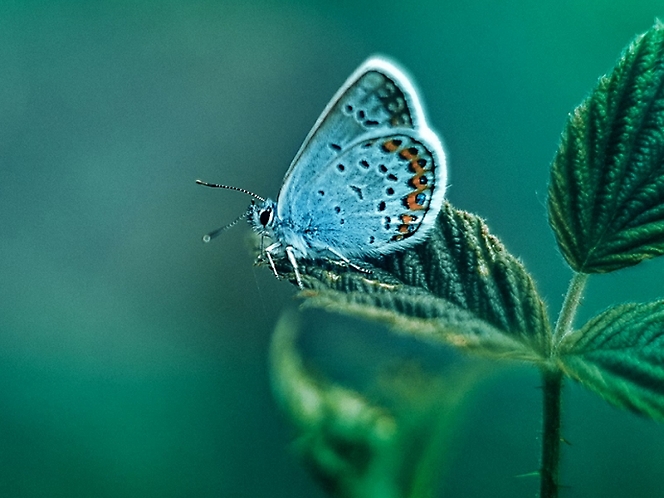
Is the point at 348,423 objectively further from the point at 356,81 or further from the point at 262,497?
the point at 262,497

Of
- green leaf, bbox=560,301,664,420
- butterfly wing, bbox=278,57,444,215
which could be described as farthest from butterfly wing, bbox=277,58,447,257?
green leaf, bbox=560,301,664,420

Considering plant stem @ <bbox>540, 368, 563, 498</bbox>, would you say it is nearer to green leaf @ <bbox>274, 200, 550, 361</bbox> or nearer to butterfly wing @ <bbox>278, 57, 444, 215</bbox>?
green leaf @ <bbox>274, 200, 550, 361</bbox>

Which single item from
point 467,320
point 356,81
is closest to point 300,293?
point 467,320

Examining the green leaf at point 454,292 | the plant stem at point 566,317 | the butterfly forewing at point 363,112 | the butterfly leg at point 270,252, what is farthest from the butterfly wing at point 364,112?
the plant stem at point 566,317

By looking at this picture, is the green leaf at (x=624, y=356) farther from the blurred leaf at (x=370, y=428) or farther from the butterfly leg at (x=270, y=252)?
the butterfly leg at (x=270, y=252)

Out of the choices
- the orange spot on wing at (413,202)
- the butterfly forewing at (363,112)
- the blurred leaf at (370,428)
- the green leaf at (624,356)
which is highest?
the butterfly forewing at (363,112)

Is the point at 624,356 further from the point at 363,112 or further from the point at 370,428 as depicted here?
the point at 363,112

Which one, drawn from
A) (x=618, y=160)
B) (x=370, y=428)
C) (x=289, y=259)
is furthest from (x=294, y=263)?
(x=618, y=160)
